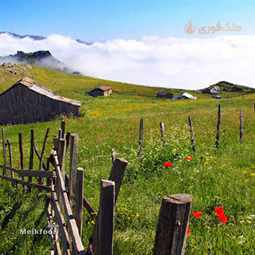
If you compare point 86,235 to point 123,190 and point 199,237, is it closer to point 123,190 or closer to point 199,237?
point 199,237

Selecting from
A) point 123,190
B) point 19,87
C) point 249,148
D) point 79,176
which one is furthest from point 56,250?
point 19,87

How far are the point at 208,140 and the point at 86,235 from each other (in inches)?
514

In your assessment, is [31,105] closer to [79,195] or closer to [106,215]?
[79,195]

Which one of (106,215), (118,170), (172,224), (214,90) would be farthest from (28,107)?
(214,90)

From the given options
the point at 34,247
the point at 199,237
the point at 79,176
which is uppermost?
the point at 79,176

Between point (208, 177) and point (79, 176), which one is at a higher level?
point (79, 176)

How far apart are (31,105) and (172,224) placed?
150ft

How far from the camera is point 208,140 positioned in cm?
1859

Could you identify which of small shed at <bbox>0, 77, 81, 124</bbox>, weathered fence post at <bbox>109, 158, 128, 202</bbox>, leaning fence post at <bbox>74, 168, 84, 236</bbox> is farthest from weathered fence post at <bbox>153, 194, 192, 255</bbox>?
small shed at <bbox>0, 77, 81, 124</bbox>

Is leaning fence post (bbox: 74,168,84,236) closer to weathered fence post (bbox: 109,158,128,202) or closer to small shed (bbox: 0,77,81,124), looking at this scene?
weathered fence post (bbox: 109,158,128,202)

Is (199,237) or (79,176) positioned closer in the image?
(79,176)

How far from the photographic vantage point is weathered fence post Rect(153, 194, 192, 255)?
237 cm

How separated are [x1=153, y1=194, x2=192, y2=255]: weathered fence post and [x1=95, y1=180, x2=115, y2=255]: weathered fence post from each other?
52cm

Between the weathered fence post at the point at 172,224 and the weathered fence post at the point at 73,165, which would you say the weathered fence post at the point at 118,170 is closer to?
the weathered fence post at the point at 172,224
